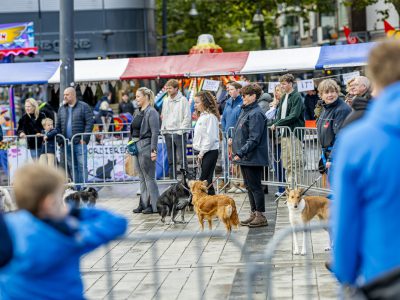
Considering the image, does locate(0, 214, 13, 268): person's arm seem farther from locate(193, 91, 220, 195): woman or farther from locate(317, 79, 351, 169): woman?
locate(193, 91, 220, 195): woman

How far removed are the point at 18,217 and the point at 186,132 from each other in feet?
39.4

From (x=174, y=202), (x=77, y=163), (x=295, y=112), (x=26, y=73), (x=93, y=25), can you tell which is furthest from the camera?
(x=93, y=25)

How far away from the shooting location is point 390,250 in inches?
152

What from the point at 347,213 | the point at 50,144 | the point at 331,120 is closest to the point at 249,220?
the point at 331,120

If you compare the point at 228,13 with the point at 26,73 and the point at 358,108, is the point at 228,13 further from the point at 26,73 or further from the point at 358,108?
the point at 358,108

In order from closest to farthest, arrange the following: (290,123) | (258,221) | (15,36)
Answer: (258,221) → (290,123) → (15,36)

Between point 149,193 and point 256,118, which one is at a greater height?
point 256,118

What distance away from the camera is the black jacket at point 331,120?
10.2 meters

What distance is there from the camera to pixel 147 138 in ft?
46.2

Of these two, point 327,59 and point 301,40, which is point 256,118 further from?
point 301,40

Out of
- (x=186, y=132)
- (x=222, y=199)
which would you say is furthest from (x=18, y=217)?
(x=186, y=132)

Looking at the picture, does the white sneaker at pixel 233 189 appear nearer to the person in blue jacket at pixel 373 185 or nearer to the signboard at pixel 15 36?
the signboard at pixel 15 36

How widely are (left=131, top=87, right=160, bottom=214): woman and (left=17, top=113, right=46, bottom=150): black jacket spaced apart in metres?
3.27

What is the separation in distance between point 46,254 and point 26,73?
19.1m
